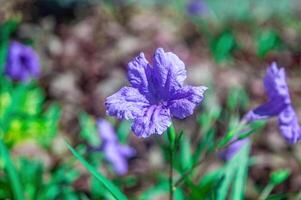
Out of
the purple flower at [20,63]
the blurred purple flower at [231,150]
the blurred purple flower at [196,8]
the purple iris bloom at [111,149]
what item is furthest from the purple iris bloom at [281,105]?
the blurred purple flower at [196,8]

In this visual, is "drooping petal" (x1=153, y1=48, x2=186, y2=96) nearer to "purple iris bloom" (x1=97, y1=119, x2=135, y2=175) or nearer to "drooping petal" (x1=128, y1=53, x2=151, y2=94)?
"drooping petal" (x1=128, y1=53, x2=151, y2=94)

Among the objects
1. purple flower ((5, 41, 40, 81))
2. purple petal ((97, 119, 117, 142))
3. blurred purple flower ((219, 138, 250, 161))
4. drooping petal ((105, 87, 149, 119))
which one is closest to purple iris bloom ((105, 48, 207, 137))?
drooping petal ((105, 87, 149, 119))

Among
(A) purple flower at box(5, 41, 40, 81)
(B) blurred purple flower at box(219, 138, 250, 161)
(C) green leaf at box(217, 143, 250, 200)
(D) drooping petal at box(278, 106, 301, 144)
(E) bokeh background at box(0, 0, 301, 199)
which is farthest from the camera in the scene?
(A) purple flower at box(5, 41, 40, 81)

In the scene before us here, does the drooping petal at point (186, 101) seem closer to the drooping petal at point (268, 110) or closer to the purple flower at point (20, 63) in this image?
the drooping petal at point (268, 110)

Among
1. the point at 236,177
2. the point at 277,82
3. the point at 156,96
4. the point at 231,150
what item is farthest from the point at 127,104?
the point at 231,150

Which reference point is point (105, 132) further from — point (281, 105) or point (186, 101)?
point (186, 101)

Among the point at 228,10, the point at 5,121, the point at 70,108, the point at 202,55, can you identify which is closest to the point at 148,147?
the point at 70,108

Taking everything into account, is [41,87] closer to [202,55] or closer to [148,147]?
[148,147]
